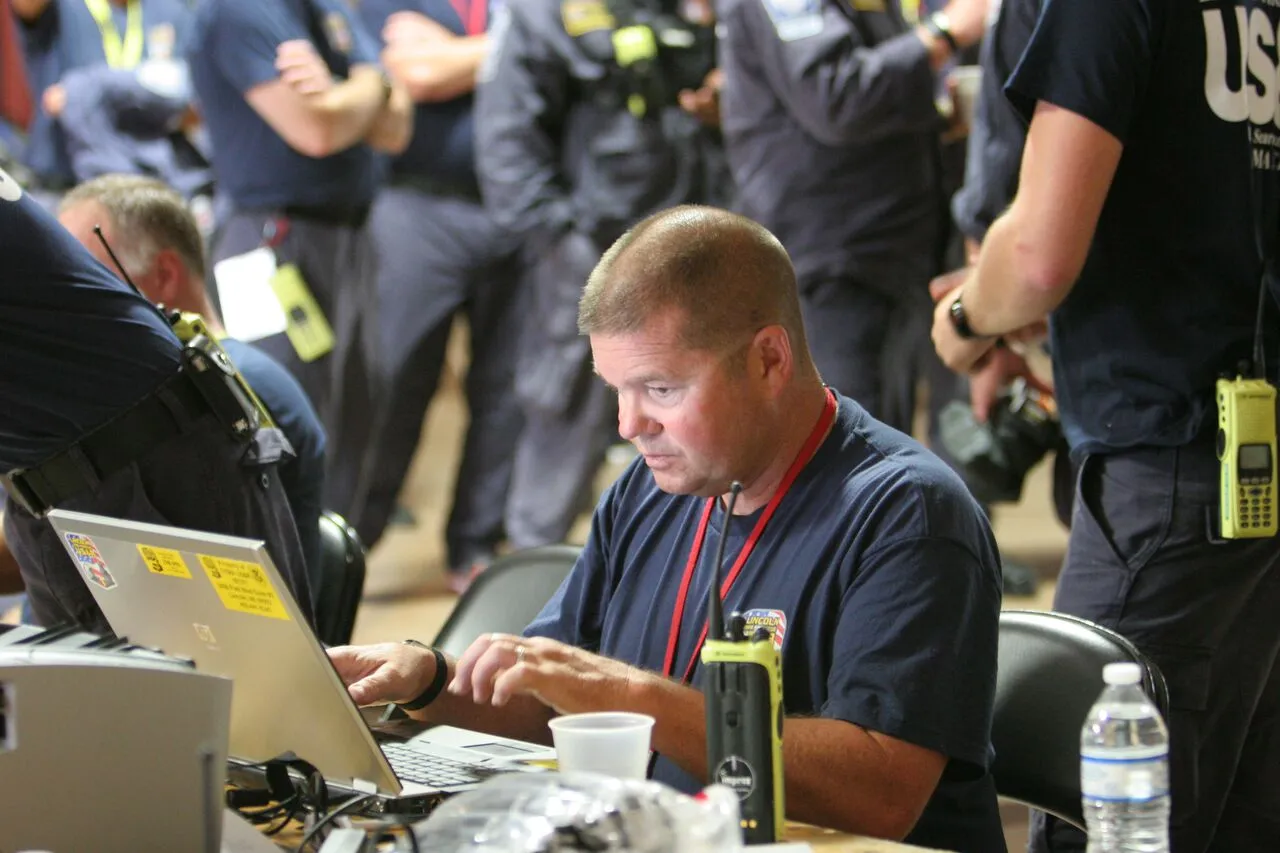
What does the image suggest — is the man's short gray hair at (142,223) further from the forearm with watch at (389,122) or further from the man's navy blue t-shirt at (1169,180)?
the forearm with watch at (389,122)

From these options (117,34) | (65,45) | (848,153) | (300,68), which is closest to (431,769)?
(848,153)

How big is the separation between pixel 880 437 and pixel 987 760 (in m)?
0.39

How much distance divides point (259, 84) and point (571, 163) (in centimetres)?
114

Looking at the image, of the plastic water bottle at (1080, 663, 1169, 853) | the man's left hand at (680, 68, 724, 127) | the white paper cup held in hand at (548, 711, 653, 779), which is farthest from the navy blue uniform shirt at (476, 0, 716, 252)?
the plastic water bottle at (1080, 663, 1169, 853)

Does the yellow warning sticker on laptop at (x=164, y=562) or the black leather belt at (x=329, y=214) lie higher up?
the yellow warning sticker on laptop at (x=164, y=562)

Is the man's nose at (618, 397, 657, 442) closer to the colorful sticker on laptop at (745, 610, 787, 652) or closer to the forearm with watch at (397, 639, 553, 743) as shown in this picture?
the colorful sticker on laptop at (745, 610, 787, 652)

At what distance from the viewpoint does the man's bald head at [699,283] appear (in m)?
1.89

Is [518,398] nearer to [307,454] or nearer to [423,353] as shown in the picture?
[423,353]

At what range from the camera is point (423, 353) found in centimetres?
576

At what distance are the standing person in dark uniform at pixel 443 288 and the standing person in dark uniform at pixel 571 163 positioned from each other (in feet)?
0.95

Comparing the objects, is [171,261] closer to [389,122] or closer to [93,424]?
[93,424]

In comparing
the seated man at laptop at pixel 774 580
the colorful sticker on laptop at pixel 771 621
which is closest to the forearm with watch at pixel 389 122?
the seated man at laptop at pixel 774 580

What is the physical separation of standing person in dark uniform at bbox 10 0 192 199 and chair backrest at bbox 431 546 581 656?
428 centimetres

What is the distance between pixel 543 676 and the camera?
5.40 feet
